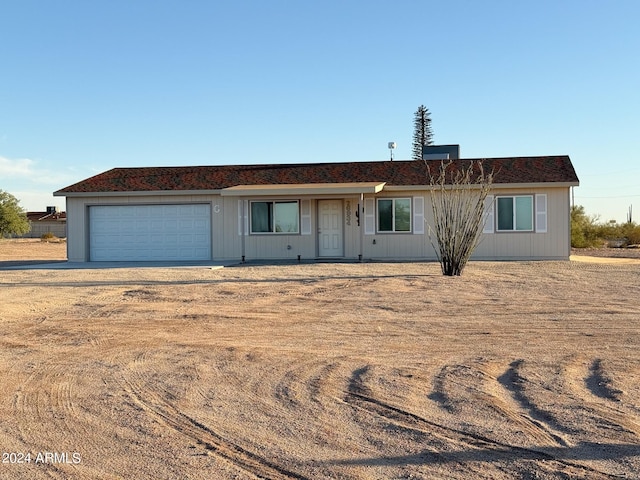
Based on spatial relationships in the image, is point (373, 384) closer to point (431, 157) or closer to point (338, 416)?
point (338, 416)

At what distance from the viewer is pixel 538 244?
70.9ft

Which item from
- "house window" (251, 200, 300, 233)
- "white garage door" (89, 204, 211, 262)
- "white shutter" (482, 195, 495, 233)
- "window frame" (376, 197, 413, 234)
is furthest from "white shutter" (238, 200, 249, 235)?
"white shutter" (482, 195, 495, 233)

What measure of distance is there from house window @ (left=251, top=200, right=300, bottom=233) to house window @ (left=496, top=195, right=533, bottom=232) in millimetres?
7038

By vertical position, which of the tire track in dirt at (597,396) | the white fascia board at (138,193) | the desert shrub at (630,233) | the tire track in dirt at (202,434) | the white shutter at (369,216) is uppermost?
the white fascia board at (138,193)

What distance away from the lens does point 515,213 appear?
2175cm

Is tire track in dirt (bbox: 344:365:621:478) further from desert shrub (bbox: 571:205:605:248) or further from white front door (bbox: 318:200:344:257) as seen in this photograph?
desert shrub (bbox: 571:205:605:248)

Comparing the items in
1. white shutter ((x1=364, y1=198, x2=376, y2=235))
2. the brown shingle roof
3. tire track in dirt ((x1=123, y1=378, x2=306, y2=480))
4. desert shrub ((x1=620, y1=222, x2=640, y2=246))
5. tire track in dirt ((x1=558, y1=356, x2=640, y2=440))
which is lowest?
tire track in dirt ((x1=123, y1=378, x2=306, y2=480))

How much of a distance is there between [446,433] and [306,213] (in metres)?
18.4

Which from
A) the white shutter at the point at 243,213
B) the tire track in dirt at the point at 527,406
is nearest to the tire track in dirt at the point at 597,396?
the tire track in dirt at the point at 527,406

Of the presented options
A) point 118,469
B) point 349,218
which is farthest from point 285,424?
point 349,218

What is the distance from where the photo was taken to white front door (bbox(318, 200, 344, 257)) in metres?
22.8

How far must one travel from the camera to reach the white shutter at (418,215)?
22.2 m

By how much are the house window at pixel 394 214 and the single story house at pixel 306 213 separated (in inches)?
1.4

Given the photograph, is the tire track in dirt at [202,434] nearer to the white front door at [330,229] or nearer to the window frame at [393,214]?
the white front door at [330,229]
